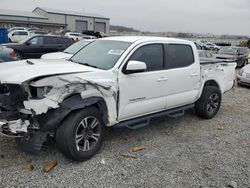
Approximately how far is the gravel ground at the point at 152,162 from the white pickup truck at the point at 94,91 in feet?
1.07

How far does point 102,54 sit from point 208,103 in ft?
9.26

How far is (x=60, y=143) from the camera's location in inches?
140

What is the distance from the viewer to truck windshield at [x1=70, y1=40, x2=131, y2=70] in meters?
4.16

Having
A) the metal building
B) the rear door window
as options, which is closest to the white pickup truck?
the rear door window

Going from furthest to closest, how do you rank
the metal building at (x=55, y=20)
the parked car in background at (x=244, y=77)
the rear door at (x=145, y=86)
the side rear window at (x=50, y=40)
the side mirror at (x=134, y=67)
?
the metal building at (x=55, y=20) < the side rear window at (x=50, y=40) < the parked car in background at (x=244, y=77) < the rear door at (x=145, y=86) < the side mirror at (x=134, y=67)

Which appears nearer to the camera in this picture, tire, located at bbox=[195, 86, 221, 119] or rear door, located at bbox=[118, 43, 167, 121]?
rear door, located at bbox=[118, 43, 167, 121]

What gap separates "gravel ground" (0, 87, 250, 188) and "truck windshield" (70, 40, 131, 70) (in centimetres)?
135

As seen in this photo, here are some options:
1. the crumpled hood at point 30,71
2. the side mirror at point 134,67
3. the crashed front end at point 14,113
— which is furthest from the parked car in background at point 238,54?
the crashed front end at point 14,113

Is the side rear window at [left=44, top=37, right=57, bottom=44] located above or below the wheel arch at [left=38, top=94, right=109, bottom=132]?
above

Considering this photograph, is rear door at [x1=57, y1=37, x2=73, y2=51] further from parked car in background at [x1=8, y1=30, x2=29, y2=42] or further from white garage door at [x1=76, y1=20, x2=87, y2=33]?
white garage door at [x1=76, y1=20, x2=87, y2=33]

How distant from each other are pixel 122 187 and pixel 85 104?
120 centimetres

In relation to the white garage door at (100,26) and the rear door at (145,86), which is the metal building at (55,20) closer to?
the white garage door at (100,26)

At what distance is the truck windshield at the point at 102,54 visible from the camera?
13.6ft

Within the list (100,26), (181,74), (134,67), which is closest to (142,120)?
(134,67)
